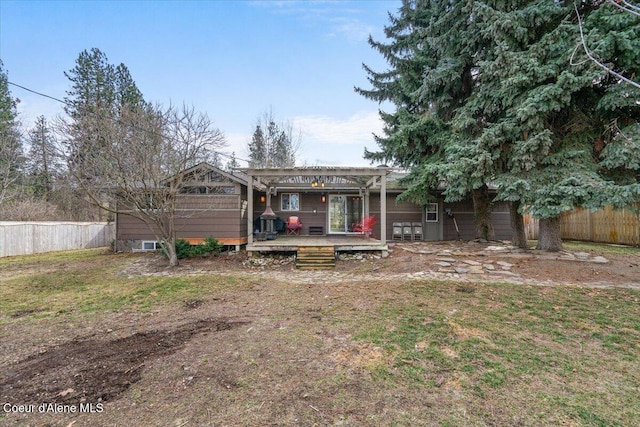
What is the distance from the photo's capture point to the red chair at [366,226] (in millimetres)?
11258

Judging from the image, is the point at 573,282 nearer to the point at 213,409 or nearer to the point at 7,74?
the point at 213,409

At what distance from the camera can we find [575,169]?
6766mm

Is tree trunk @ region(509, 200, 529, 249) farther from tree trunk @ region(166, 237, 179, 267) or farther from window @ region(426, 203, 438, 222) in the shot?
tree trunk @ region(166, 237, 179, 267)

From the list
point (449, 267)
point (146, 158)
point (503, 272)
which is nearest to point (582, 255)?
point (503, 272)

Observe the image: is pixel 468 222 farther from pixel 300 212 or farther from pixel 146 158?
pixel 146 158

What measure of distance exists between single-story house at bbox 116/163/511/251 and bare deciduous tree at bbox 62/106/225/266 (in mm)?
1323

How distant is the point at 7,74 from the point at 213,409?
23763 mm

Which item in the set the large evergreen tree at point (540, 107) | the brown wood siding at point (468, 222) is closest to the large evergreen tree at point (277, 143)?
the brown wood siding at point (468, 222)

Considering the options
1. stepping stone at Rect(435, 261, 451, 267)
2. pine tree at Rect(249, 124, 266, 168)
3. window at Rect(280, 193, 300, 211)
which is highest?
pine tree at Rect(249, 124, 266, 168)

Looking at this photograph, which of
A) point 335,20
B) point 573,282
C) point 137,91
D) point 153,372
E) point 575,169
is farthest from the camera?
point 137,91

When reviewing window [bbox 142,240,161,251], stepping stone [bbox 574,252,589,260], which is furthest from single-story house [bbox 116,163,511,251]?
stepping stone [bbox 574,252,589,260]

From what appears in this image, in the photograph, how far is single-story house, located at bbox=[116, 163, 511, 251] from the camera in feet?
32.9

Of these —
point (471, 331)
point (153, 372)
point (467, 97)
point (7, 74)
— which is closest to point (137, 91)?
point (7, 74)

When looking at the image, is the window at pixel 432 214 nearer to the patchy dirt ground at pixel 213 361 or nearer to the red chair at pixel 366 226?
the red chair at pixel 366 226
